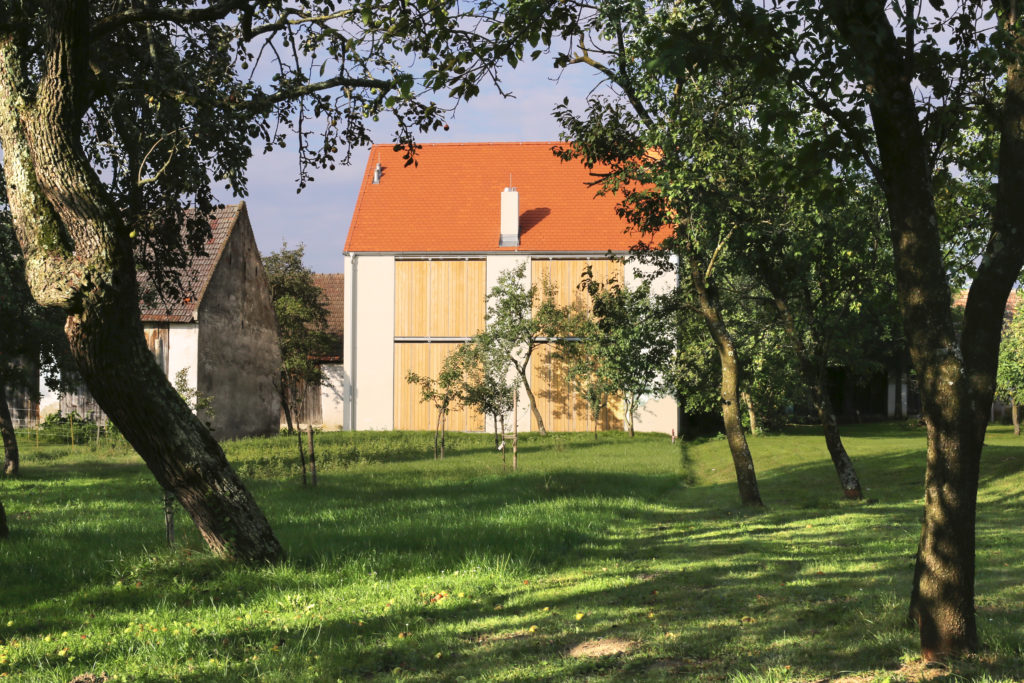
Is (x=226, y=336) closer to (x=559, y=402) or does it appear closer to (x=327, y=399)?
(x=327, y=399)

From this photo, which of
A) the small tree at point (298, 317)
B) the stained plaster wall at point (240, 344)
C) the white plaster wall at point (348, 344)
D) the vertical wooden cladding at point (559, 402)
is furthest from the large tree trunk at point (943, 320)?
the small tree at point (298, 317)

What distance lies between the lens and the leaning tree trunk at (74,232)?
7473mm

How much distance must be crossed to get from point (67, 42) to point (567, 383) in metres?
30.3

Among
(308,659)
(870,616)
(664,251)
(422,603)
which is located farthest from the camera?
(664,251)

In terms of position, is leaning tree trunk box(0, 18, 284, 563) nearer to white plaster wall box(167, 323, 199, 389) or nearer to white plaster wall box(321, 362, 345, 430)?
white plaster wall box(167, 323, 199, 389)

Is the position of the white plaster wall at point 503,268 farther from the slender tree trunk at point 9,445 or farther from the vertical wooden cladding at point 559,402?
the slender tree trunk at point 9,445

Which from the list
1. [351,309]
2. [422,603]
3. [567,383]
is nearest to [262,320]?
[351,309]

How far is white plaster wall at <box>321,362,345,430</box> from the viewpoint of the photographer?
40.8 m

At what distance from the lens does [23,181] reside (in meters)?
7.71

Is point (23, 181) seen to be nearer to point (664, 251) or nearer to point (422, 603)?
point (422, 603)

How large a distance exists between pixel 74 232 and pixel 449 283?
30932mm

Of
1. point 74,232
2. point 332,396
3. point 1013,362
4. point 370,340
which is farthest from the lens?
point 332,396

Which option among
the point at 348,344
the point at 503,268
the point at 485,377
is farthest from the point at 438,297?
the point at 485,377

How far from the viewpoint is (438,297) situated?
Result: 126ft
